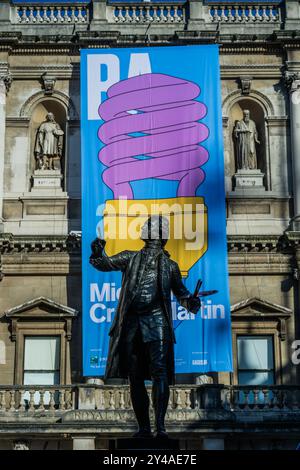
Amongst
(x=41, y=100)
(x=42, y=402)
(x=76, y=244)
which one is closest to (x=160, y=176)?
(x=76, y=244)

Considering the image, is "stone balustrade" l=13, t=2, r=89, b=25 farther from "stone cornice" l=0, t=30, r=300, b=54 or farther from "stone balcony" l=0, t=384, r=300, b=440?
"stone balcony" l=0, t=384, r=300, b=440

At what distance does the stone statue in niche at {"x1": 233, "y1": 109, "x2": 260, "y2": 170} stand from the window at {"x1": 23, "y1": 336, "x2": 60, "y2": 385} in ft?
20.9

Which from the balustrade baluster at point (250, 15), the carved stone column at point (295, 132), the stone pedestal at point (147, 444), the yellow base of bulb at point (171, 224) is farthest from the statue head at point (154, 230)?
the balustrade baluster at point (250, 15)

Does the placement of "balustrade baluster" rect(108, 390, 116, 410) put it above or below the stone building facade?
below

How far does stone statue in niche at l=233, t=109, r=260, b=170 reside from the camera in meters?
23.8

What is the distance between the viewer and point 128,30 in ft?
80.6

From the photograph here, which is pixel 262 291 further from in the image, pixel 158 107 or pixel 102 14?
pixel 102 14

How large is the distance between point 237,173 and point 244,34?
145 inches

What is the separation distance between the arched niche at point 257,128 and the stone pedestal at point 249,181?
0.52 ft

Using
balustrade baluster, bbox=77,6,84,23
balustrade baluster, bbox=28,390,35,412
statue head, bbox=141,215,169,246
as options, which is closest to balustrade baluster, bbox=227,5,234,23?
balustrade baluster, bbox=77,6,84,23

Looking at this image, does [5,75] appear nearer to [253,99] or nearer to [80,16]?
[80,16]

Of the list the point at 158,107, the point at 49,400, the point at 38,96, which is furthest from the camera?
the point at 38,96

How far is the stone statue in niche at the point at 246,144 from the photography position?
23.8m
